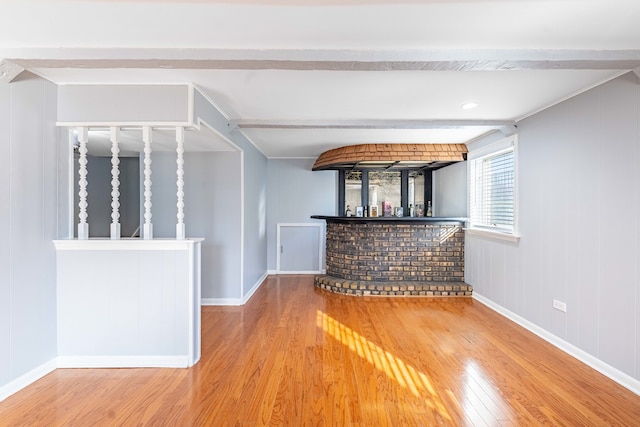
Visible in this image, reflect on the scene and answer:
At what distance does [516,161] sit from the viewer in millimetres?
3566

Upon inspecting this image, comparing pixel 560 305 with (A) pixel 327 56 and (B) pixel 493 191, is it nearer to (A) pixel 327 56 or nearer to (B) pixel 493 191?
(B) pixel 493 191

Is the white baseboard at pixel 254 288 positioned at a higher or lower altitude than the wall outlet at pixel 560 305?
lower

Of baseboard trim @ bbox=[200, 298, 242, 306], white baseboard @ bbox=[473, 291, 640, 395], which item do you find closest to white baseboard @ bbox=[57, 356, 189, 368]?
baseboard trim @ bbox=[200, 298, 242, 306]

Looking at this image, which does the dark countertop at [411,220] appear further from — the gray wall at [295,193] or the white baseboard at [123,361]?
the white baseboard at [123,361]

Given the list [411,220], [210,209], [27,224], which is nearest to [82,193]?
[27,224]

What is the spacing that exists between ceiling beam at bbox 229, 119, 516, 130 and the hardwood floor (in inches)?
84.8

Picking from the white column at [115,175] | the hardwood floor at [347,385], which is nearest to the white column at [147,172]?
the white column at [115,175]

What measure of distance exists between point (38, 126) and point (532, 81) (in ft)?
12.4

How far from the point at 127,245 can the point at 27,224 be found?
632 mm

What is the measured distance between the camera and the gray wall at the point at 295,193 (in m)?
5.99

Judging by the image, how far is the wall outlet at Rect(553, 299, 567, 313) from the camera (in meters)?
2.85

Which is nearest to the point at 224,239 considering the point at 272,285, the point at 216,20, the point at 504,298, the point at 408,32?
the point at 272,285

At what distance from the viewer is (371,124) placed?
346 centimetres

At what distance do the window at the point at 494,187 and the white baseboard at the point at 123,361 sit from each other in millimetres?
3633
